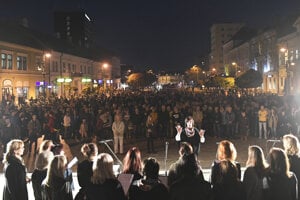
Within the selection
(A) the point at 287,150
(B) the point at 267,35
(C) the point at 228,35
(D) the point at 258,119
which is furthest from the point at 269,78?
(C) the point at 228,35

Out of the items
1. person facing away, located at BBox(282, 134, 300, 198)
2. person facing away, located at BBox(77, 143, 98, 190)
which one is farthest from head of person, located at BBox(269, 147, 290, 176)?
person facing away, located at BBox(77, 143, 98, 190)

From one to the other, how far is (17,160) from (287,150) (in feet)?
14.9

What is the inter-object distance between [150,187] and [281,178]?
1.97m

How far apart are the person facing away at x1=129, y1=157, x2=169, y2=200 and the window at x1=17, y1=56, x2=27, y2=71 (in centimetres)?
4127

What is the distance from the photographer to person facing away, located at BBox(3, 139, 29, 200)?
6836mm

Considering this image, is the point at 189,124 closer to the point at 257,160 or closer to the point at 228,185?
the point at 257,160

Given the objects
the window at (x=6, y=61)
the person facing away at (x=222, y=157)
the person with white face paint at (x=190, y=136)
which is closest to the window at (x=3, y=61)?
the window at (x=6, y=61)

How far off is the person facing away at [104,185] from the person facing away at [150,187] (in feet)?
0.72

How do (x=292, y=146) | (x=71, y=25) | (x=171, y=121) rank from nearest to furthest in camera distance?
(x=292, y=146), (x=171, y=121), (x=71, y=25)

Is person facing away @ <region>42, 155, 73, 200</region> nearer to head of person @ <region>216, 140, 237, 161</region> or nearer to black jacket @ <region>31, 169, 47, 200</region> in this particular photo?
black jacket @ <region>31, 169, 47, 200</region>

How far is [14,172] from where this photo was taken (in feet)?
22.4

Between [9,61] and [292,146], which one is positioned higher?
[9,61]

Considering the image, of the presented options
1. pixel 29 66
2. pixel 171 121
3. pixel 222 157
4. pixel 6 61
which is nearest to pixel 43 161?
pixel 222 157

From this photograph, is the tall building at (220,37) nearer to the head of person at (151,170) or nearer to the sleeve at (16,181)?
the sleeve at (16,181)
